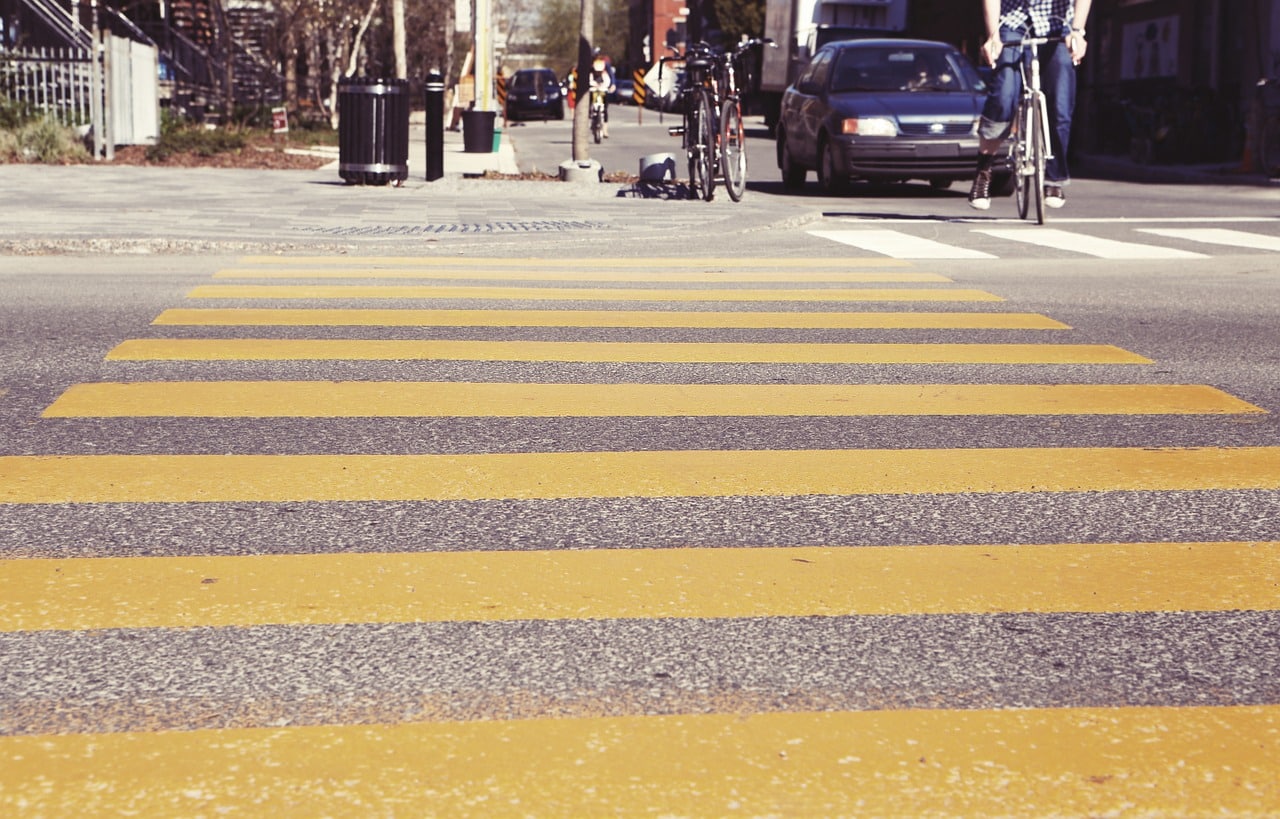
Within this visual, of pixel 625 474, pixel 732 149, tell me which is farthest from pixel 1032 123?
pixel 625 474

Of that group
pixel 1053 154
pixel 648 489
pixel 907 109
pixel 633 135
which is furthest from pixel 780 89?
pixel 648 489

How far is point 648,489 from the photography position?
4527 millimetres

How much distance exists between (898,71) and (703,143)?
4.25 m

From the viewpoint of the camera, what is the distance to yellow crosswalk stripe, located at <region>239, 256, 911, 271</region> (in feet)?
33.1

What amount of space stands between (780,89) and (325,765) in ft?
117

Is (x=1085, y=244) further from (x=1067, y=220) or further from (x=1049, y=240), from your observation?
(x=1067, y=220)

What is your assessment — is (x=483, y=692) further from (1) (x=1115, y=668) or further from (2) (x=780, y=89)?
(2) (x=780, y=89)

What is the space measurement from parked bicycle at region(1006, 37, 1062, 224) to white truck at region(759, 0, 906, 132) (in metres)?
22.1

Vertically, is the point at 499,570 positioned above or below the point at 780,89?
below

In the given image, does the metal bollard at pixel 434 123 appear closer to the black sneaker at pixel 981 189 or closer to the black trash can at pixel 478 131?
the black sneaker at pixel 981 189

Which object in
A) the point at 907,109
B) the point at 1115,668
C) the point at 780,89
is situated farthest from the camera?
the point at 780,89

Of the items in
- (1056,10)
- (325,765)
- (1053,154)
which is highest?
(1056,10)

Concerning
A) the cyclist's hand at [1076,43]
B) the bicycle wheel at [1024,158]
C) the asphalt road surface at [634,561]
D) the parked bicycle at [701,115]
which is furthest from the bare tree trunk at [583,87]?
the asphalt road surface at [634,561]

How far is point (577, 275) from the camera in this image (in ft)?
31.1
